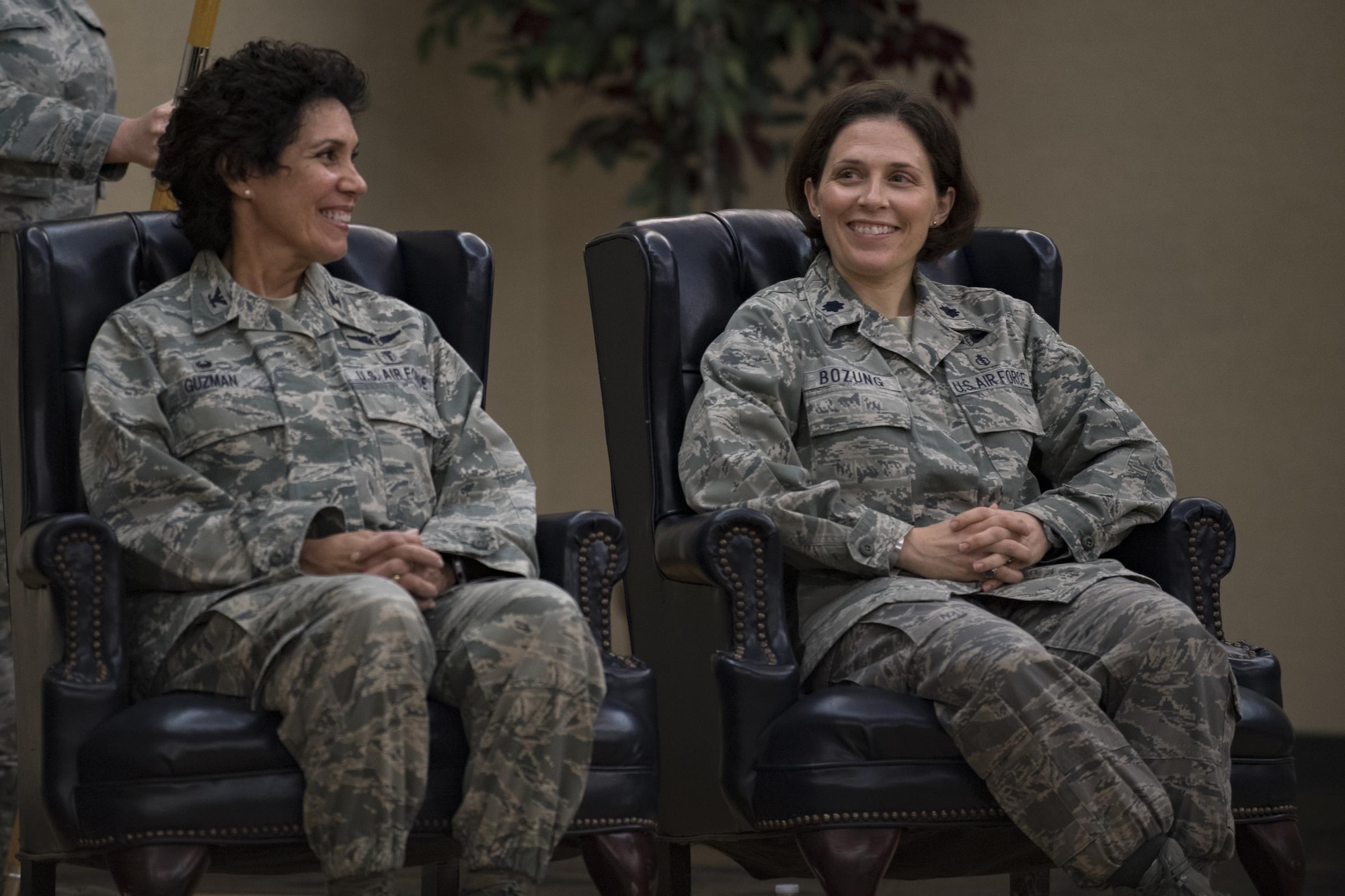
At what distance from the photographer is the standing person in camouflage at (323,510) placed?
1.87 meters

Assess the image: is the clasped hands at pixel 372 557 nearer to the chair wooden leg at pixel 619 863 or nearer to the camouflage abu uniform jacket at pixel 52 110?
the chair wooden leg at pixel 619 863

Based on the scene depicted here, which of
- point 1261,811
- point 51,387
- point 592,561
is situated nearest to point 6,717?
point 51,387

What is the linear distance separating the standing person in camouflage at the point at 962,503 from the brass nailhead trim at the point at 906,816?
59mm

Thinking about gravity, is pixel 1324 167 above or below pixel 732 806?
above

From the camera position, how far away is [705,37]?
4.12 m

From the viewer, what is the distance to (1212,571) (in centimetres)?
240

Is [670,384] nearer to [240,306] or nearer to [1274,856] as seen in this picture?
[240,306]

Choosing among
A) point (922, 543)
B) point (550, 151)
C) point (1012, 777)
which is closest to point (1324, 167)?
point (550, 151)

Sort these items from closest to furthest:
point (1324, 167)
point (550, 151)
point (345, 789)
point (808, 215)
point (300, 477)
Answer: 1. point (345, 789)
2. point (300, 477)
3. point (808, 215)
4. point (1324, 167)
5. point (550, 151)

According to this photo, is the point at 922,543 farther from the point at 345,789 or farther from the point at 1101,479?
the point at 345,789

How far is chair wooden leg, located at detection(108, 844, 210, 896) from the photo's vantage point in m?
1.87

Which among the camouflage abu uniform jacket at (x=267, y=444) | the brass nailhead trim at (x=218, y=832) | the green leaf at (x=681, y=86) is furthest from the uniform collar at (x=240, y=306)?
the green leaf at (x=681, y=86)

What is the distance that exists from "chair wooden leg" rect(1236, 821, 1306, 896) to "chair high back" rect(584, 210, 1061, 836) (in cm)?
67

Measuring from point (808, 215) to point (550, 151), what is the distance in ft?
7.88
